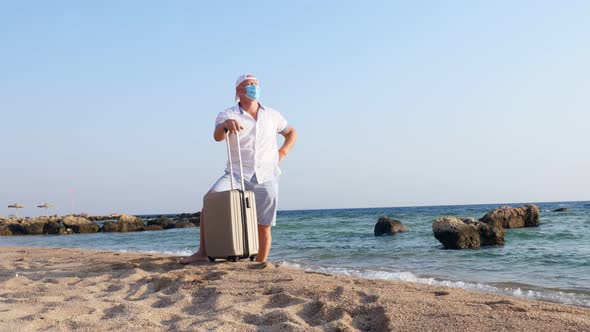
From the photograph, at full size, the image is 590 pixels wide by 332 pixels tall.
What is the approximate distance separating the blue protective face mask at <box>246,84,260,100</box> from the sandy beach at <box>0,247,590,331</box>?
1.57 m

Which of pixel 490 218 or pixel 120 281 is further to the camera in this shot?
pixel 490 218

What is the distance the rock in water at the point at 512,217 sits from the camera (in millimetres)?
15516

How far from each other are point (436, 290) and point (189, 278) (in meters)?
1.96

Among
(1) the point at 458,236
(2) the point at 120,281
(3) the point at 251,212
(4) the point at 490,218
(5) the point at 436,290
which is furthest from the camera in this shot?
(4) the point at 490,218

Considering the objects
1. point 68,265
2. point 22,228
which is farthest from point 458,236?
point 22,228

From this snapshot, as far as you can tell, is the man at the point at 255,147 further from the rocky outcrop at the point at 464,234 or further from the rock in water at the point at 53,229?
the rock in water at the point at 53,229

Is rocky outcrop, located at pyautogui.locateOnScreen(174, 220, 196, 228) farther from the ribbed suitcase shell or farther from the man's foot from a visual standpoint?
the ribbed suitcase shell

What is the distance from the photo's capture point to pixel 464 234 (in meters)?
10.3

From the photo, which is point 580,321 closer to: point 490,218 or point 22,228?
point 490,218

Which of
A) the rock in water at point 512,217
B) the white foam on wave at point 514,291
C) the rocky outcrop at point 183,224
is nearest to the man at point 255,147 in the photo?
the white foam on wave at point 514,291

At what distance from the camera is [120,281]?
14.8ft

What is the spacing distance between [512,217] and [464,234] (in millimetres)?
6311

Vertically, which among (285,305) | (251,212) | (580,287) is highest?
(251,212)

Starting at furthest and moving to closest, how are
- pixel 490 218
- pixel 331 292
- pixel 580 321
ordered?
pixel 490 218 → pixel 331 292 → pixel 580 321
